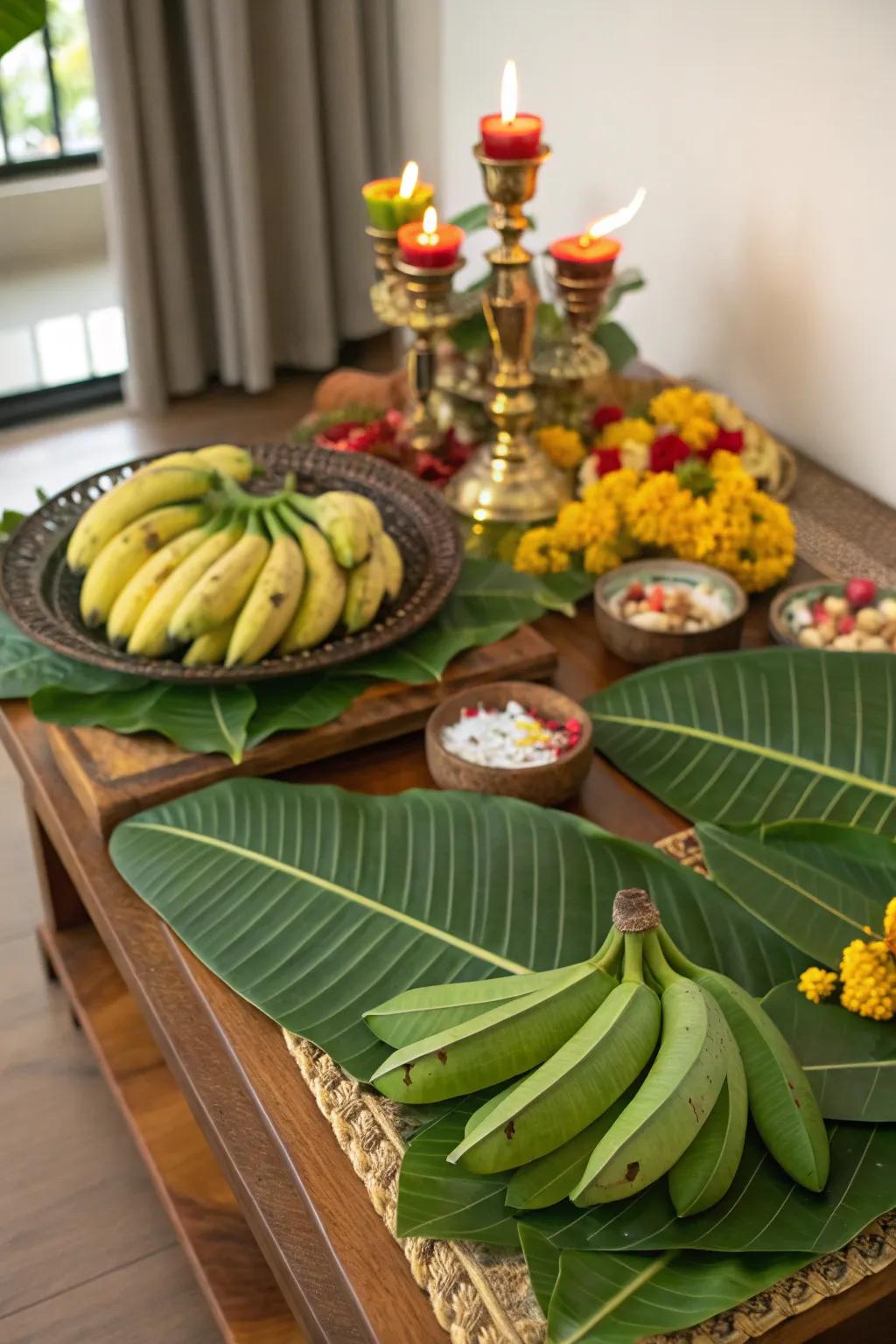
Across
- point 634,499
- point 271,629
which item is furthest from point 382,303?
point 271,629

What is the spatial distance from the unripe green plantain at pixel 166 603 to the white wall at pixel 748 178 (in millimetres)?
982

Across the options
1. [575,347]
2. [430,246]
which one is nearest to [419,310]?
[430,246]

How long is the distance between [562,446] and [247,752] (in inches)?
25.2

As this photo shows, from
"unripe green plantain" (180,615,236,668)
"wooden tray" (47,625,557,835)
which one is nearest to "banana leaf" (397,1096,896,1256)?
"wooden tray" (47,625,557,835)

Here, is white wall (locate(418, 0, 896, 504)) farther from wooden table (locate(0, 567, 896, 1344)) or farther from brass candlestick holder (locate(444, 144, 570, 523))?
wooden table (locate(0, 567, 896, 1344))

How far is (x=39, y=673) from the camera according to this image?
1245 mm

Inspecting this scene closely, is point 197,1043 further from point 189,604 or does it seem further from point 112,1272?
point 112,1272

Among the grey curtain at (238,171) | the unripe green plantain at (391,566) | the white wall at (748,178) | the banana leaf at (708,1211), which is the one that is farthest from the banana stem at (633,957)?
the grey curtain at (238,171)

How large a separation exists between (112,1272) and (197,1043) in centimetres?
53

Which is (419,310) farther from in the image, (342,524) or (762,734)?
(762,734)

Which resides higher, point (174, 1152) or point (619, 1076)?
point (619, 1076)

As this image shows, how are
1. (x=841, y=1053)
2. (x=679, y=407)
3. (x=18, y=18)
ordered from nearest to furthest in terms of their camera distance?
(x=841, y=1053), (x=18, y=18), (x=679, y=407)

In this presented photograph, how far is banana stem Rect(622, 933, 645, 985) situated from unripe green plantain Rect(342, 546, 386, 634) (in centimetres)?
Result: 51

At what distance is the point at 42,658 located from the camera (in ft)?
4.15
